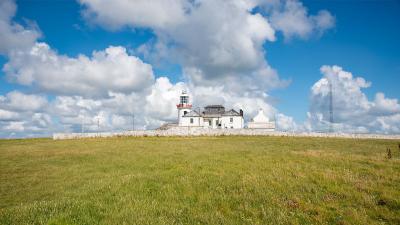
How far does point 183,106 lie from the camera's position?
101 meters

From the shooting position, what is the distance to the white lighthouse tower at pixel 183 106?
10119cm

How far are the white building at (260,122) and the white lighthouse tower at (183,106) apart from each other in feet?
68.8

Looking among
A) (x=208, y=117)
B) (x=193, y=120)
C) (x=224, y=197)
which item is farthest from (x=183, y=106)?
(x=224, y=197)

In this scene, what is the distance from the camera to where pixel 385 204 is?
37.0ft

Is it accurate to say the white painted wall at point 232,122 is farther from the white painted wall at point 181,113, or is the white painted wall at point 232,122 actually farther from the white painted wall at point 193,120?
the white painted wall at point 181,113

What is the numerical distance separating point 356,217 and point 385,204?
2.33m

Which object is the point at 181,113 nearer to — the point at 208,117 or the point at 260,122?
the point at 208,117

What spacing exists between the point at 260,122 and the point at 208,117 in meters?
17.1

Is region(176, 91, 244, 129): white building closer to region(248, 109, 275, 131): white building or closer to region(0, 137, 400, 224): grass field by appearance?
region(248, 109, 275, 131): white building

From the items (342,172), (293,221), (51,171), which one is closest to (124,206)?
(293,221)

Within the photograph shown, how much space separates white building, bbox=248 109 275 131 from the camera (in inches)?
3789

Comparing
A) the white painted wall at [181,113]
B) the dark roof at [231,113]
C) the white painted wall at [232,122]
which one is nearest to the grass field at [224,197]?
the white painted wall at [232,122]

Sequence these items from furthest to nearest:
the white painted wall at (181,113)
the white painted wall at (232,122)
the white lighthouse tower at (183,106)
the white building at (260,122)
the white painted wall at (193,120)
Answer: the white lighthouse tower at (183,106)
the white painted wall at (181,113)
the white painted wall at (232,122)
the white painted wall at (193,120)
the white building at (260,122)

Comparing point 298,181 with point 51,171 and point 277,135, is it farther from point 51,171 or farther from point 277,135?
point 277,135
